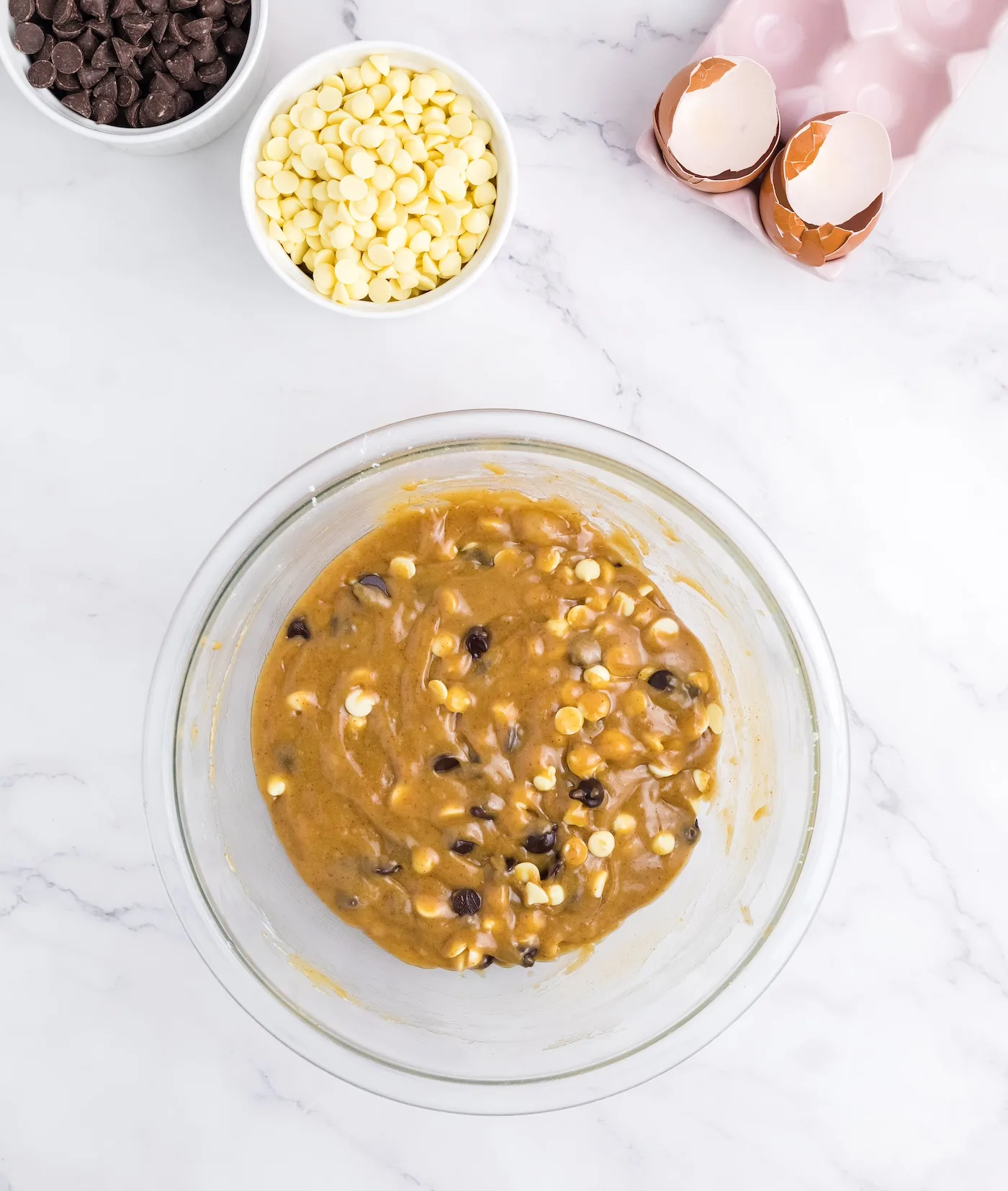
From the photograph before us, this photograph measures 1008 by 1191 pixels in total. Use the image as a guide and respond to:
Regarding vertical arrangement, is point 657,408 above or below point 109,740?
above

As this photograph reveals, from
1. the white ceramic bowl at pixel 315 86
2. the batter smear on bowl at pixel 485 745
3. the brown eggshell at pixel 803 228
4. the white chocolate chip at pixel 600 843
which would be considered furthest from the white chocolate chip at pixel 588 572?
the brown eggshell at pixel 803 228

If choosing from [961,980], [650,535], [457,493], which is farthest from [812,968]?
[457,493]

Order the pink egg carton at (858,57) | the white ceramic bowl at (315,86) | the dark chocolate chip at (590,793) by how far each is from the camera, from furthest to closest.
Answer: the pink egg carton at (858,57)
the white ceramic bowl at (315,86)
the dark chocolate chip at (590,793)

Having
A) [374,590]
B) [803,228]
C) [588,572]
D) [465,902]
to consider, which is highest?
[803,228]

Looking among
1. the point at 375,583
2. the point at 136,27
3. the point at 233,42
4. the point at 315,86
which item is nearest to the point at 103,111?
the point at 136,27

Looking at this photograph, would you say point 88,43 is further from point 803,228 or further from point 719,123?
point 803,228

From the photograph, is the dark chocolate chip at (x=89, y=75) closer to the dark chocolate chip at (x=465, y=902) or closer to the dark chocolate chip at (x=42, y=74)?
the dark chocolate chip at (x=42, y=74)

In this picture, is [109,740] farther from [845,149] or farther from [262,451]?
[845,149]
